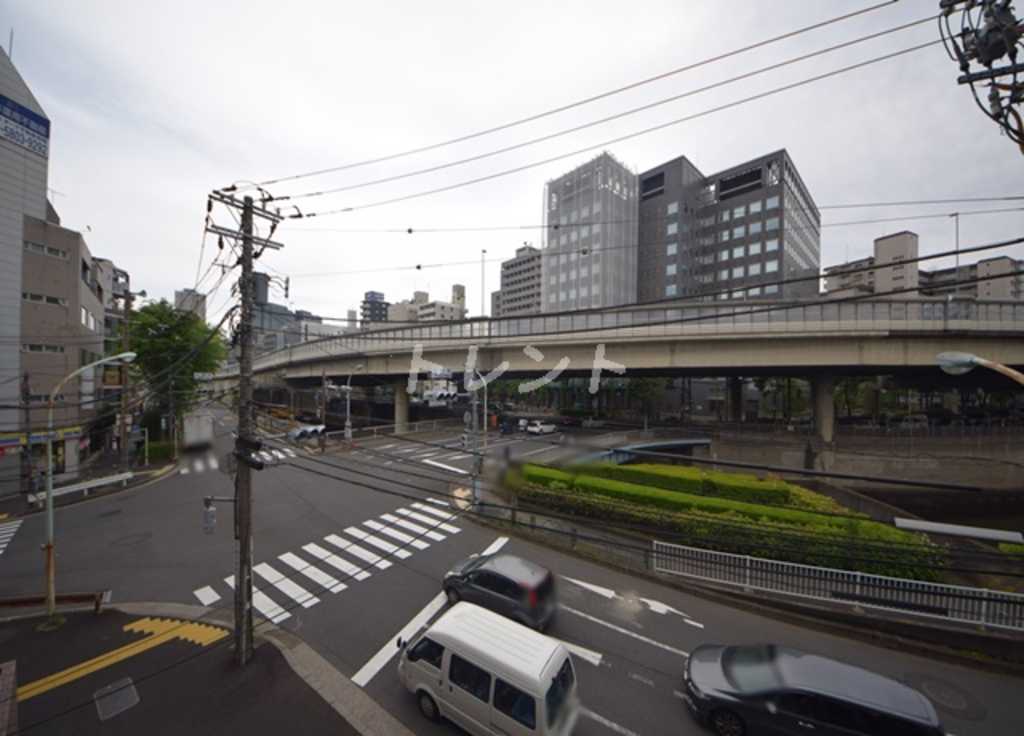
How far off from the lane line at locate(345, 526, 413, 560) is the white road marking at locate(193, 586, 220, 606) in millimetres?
4587

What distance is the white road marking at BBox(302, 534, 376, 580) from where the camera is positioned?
40.2 feet

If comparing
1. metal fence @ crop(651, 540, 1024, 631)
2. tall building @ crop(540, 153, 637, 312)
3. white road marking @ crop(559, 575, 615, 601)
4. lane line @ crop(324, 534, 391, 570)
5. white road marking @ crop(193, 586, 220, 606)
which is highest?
tall building @ crop(540, 153, 637, 312)

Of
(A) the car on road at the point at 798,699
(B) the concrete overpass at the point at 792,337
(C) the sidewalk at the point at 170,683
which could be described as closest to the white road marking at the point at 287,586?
(C) the sidewalk at the point at 170,683

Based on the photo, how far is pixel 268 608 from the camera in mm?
10500

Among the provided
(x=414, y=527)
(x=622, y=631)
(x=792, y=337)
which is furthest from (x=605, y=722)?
(x=792, y=337)

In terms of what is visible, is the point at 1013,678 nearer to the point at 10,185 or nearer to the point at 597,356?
the point at 597,356

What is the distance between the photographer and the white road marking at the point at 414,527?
50.1 ft

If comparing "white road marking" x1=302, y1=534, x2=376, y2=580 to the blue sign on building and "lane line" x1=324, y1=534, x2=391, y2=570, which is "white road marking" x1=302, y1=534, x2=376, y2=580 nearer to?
"lane line" x1=324, y1=534, x2=391, y2=570

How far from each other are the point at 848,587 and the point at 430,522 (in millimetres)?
13790

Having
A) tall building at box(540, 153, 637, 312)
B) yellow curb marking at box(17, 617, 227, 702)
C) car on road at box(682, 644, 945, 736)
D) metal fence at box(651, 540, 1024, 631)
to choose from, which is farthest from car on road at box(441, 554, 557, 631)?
tall building at box(540, 153, 637, 312)

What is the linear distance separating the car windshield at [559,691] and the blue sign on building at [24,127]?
35640mm

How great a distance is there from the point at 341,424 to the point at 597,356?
32.4m

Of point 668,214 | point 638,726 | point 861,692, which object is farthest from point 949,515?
point 668,214

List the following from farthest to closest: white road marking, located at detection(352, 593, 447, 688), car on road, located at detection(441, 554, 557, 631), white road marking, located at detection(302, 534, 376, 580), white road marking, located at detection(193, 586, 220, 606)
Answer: white road marking, located at detection(302, 534, 376, 580), white road marking, located at detection(193, 586, 220, 606), car on road, located at detection(441, 554, 557, 631), white road marking, located at detection(352, 593, 447, 688)
